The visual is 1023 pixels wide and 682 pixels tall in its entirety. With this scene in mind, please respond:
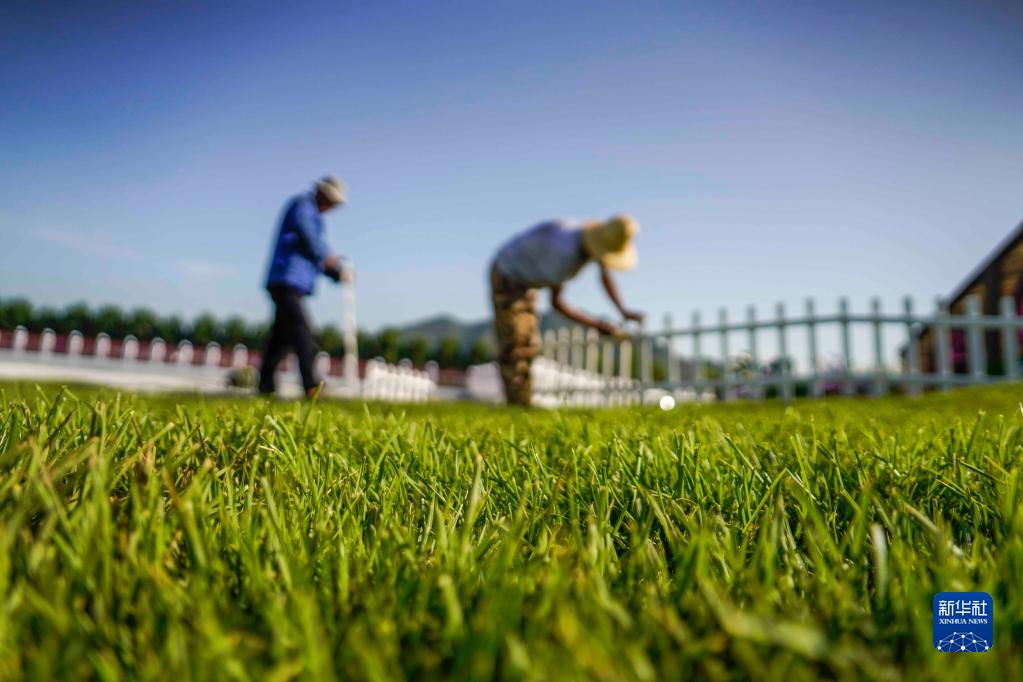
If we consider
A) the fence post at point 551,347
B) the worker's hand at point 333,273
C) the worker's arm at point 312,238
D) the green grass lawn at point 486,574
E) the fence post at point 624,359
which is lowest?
the green grass lawn at point 486,574

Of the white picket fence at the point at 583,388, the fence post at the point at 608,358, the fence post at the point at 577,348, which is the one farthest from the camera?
the fence post at the point at 577,348

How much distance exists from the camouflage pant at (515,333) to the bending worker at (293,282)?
6.06 feet

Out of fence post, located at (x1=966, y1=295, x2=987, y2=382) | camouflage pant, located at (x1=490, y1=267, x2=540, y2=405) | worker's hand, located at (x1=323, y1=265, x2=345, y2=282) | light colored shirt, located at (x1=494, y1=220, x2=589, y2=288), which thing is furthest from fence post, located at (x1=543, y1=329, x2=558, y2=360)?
fence post, located at (x1=966, y1=295, x2=987, y2=382)

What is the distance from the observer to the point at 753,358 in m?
10.0

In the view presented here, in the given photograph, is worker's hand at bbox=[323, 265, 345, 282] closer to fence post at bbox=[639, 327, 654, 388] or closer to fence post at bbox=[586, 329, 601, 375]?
fence post at bbox=[639, 327, 654, 388]

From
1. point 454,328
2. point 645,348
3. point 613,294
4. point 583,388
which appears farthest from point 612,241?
point 454,328

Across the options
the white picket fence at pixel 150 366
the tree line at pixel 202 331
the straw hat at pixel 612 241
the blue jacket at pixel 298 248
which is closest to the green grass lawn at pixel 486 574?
the straw hat at pixel 612 241

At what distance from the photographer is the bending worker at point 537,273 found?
6363mm

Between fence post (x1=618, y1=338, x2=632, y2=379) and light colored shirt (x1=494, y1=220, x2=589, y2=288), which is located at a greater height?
light colored shirt (x1=494, y1=220, x2=589, y2=288)

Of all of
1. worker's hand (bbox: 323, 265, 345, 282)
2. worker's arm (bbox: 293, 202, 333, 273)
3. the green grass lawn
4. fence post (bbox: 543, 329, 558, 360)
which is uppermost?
worker's arm (bbox: 293, 202, 333, 273)

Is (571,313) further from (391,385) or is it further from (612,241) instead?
(391,385)

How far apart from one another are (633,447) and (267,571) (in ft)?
3.75

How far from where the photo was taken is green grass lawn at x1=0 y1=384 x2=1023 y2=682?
1.73 feet

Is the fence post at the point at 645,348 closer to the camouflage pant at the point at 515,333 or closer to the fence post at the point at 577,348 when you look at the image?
the fence post at the point at 577,348
